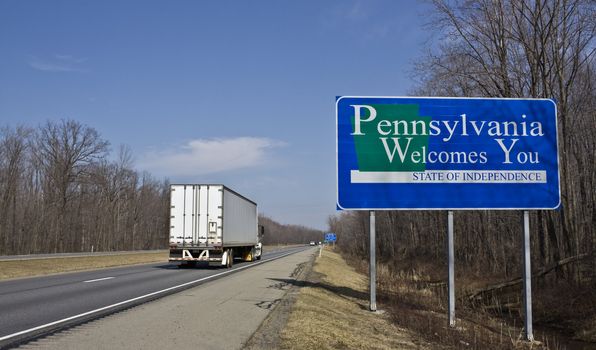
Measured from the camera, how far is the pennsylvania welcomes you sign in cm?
1175

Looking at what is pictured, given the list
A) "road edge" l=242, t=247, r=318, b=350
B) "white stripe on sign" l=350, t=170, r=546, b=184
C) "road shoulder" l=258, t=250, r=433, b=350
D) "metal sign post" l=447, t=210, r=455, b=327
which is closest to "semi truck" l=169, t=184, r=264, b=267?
"road shoulder" l=258, t=250, r=433, b=350

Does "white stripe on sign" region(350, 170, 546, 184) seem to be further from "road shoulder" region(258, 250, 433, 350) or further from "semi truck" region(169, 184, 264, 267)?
"semi truck" region(169, 184, 264, 267)

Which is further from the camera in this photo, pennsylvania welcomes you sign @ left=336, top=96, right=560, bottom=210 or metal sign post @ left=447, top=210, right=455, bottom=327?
pennsylvania welcomes you sign @ left=336, top=96, right=560, bottom=210

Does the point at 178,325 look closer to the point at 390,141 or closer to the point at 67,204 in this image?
the point at 390,141

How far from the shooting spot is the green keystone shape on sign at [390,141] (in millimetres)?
12125

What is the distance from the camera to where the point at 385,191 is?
40.1ft

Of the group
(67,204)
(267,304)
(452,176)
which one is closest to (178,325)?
(267,304)

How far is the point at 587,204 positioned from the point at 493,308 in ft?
27.4

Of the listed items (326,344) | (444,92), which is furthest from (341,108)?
(444,92)

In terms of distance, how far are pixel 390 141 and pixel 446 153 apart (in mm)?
1344

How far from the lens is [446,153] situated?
12.0m

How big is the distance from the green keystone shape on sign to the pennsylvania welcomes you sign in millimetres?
24

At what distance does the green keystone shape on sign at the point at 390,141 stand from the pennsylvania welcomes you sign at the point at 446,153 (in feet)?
0.08

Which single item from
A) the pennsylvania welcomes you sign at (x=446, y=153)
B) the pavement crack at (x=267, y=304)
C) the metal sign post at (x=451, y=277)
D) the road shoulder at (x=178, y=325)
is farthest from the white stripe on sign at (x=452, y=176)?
the road shoulder at (x=178, y=325)
